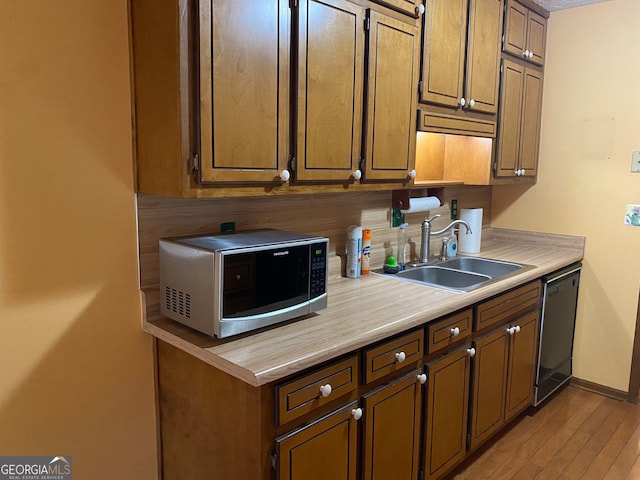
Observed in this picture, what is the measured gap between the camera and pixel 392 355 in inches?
71.0

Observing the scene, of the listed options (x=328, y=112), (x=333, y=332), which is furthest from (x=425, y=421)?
(x=328, y=112)

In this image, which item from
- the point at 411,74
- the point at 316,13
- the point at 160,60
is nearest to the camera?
the point at 160,60

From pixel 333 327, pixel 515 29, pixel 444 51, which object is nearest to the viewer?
pixel 333 327

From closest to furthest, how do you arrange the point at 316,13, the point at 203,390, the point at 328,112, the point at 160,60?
the point at 160,60 → the point at 203,390 → the point at 316,13 → the point at 328,112

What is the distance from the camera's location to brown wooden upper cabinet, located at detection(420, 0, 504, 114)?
7.54 feet

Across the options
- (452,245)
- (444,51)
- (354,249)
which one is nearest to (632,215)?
(452,245)

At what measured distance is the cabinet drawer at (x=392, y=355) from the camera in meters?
1.72

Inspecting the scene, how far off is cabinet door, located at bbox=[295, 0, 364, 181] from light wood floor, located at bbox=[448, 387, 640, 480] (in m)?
1.63

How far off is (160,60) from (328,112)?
63 centimetres

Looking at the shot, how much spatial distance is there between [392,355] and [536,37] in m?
2.41

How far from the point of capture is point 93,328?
1656 millimetres

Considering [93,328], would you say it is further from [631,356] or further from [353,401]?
[631,356]

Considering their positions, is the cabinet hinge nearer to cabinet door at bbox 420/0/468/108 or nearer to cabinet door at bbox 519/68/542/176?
cabinet door at bbox 420/0/468/108

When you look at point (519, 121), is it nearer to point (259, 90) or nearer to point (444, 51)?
point (444, 51)
